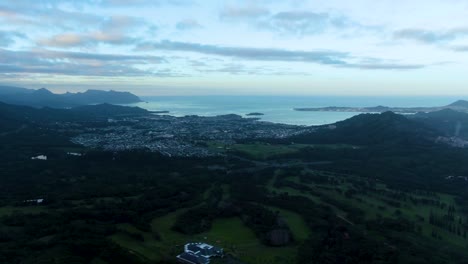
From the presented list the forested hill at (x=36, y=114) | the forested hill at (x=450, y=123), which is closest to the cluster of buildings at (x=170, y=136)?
the forested hill at (x=36, y=114)

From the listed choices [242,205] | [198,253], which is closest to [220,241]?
[198,253]

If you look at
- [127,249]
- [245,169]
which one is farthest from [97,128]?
[127,249]

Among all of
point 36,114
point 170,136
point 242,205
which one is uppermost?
point 36,114

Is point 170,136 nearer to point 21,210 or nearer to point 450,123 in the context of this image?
point 21,210

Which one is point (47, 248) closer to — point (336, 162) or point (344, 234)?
point (344, 234)

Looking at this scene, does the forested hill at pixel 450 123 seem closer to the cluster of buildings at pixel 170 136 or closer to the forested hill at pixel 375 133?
the forested hill at pixel 375 133

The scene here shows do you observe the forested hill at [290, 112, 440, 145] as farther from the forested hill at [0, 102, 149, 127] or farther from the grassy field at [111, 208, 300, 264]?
the forested hill at [0, 102, 149, 127]
